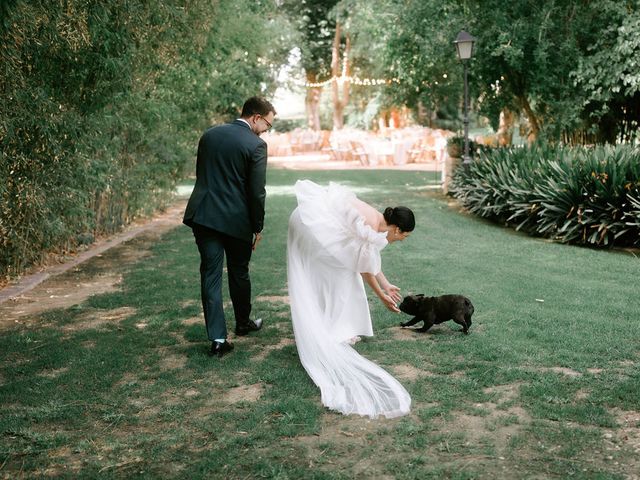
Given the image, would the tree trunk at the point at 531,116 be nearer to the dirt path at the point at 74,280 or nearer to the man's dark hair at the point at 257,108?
the dirt path at the point at 74,280

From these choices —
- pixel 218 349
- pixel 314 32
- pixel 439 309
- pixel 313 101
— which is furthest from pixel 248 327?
Result: pixel 313 101

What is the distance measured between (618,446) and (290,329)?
10.2 feet

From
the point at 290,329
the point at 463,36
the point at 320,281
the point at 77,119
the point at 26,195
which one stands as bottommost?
the point at 290,329

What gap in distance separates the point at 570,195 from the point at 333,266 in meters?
6.75

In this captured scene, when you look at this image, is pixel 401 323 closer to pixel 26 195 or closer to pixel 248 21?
pixel 26 195

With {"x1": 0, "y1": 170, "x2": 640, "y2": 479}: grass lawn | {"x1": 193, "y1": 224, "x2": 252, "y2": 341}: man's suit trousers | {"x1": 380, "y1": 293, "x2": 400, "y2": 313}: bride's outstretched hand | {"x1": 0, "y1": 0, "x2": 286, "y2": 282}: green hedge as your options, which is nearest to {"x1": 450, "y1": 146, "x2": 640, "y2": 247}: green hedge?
{"x1": 0, "y1": 170, "x2": 640, "y2": 479}: grass lawn

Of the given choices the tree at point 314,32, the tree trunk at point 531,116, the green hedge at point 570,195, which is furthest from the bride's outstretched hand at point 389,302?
the tree at point 314,32

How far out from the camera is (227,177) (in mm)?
5359

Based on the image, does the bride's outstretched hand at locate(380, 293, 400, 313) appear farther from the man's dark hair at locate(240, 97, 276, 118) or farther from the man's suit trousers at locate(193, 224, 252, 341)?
the man's dark hair at locate(240, 97, 276, 118)

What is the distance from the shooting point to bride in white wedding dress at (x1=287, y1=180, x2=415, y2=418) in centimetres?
518

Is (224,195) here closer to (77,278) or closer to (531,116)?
(77,278)

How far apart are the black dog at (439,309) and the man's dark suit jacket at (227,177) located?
4.95 feet

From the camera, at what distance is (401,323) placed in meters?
6.15

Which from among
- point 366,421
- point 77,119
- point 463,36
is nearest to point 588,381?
point 366,421
